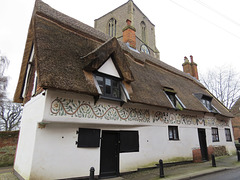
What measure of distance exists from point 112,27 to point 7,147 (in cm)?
3090

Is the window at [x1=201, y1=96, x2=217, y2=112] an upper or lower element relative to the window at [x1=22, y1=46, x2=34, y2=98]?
lower

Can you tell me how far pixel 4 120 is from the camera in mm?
27922

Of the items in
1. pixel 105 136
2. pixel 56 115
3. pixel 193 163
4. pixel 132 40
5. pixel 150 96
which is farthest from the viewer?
pixel 132 40

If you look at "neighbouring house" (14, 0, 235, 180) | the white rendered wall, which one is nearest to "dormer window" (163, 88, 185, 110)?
"neighbouring house" (14, 0, 235, 180)

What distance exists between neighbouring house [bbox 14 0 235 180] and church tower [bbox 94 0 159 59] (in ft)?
79.8

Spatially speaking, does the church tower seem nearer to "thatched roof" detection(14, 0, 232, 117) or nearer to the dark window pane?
"thatched roof" detection(14, 0, 232, 117)

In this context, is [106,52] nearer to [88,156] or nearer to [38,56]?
[38,56]

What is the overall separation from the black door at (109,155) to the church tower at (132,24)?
2674 cm

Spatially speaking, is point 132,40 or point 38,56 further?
point 132,40

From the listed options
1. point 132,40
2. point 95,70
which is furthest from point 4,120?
point 95,70

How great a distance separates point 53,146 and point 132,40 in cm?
1108

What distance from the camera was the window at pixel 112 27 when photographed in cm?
3516

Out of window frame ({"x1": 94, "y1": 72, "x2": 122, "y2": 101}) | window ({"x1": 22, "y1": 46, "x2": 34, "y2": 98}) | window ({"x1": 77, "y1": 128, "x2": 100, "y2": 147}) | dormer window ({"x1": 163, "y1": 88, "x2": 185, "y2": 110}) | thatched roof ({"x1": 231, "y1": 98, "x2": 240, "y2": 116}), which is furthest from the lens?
thatched roof ({"x1": 231, "y1": 98, "x2": 240, "y2": 116})

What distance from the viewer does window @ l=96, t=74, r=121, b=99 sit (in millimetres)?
6934
